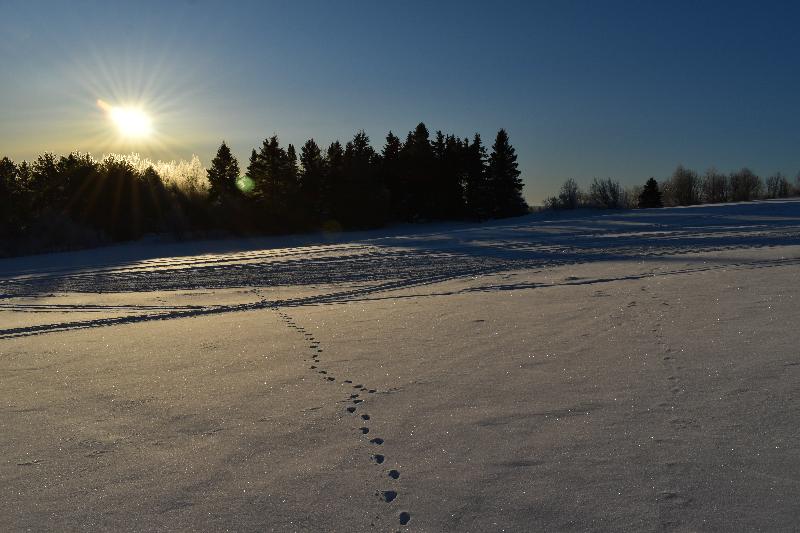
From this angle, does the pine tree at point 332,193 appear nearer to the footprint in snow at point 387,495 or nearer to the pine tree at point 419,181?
the pine tree at point 419,181

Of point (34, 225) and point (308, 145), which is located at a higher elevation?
point (308, 145)

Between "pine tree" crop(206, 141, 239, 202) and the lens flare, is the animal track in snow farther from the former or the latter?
"pine tree" crop(206, 141, 239, 202)

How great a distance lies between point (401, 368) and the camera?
4980mm

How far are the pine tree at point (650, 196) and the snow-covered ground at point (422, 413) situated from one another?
40.6 m

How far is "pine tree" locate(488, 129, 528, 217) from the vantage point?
1654 inches

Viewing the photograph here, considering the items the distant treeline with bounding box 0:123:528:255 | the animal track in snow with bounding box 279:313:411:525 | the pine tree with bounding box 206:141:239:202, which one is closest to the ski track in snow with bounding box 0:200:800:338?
the animal track in snow with bounding box 279:313:411:525

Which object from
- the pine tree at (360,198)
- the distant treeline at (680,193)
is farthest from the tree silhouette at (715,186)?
the pine tree at (360,198)

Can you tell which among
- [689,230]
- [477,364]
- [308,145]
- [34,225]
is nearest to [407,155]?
[308,145]

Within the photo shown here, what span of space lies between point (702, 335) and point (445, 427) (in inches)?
113

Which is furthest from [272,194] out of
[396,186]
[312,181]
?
[396,186]

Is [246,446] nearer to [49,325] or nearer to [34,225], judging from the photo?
[49,325]

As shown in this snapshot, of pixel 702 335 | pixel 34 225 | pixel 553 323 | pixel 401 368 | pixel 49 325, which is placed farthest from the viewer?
pixel 34 225

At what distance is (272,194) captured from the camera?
122 ft

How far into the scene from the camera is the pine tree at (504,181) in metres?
42.0
